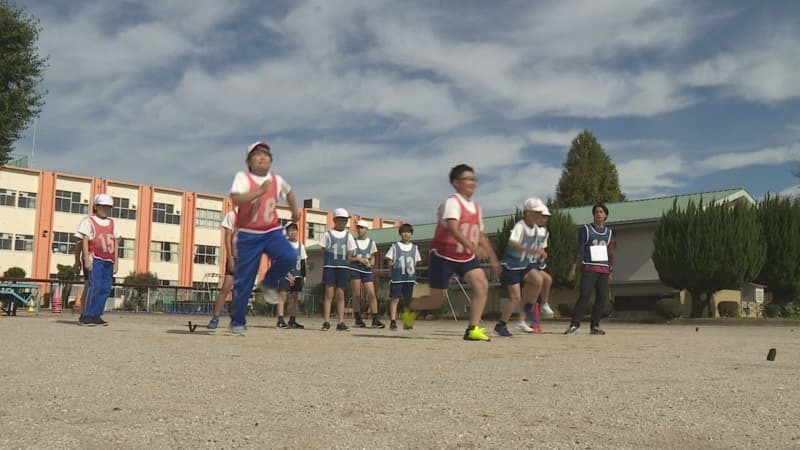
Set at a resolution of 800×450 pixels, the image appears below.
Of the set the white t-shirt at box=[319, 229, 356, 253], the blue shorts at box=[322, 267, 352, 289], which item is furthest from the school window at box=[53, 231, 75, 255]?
the blue shorts at box=[322, 267, 352, 289]

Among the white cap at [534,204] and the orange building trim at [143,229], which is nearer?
the white cap at [534,204]

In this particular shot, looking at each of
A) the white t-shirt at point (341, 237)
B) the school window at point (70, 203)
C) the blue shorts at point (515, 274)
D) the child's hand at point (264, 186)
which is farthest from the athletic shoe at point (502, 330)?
the school window at point (70, 203)

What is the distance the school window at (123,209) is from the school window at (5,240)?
8.14 meters

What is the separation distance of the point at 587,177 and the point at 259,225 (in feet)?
185

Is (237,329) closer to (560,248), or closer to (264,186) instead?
(264,186)

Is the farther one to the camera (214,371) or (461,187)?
(461,187)

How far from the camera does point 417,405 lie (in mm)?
4062

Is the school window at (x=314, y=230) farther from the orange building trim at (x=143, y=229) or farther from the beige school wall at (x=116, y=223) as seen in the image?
the orange building trim at (x=143, y=229)

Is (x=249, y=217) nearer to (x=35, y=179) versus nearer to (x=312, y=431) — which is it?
(x=312, y=431)

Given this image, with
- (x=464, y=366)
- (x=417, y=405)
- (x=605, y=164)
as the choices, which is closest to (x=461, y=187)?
(x=464, y=366)

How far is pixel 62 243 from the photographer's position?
6122cm

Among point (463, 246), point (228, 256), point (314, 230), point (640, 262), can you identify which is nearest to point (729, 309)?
point (640, 262)

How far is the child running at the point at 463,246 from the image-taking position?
29.4 feet

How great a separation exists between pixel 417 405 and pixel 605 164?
61.9 m
